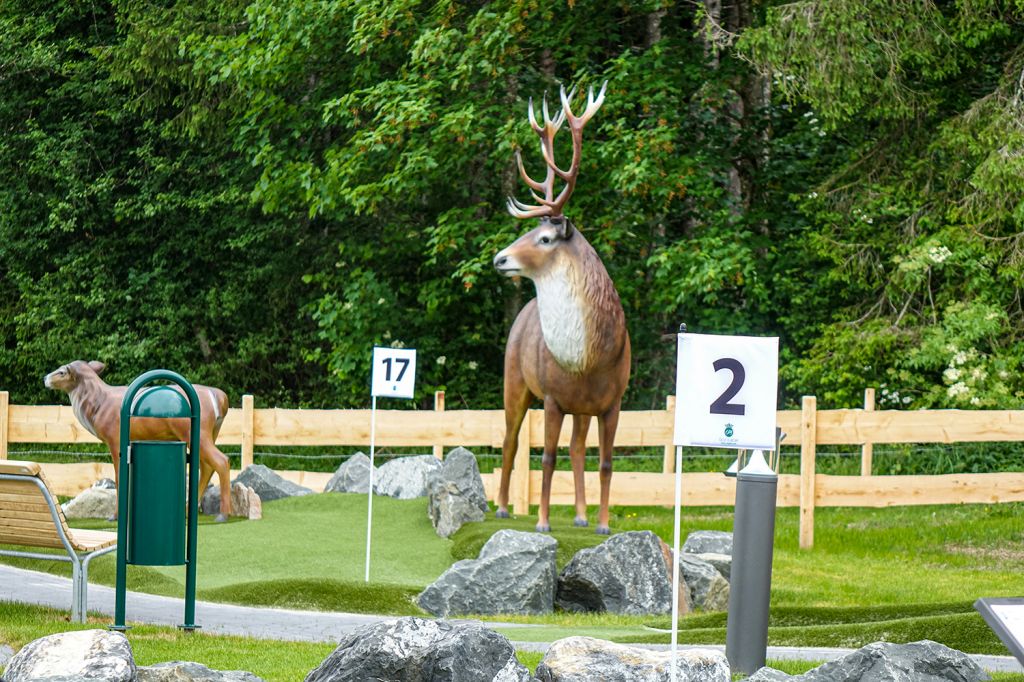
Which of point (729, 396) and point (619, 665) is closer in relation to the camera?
point (619, 665)

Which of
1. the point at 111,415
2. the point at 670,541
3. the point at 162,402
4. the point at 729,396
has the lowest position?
the point at 670,541

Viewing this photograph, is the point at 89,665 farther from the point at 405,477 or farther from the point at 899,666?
the point at 405,477

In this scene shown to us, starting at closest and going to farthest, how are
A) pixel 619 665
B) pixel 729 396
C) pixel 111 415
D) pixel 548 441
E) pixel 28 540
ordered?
pixel 619 665 < pixel 729 396 < pixel 28 540 < pixel 548 441 < pixel 111 415

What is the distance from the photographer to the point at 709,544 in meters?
10.9

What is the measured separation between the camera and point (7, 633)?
6.50 m

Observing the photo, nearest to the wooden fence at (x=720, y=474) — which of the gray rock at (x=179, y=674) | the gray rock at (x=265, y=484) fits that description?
the gray rock at (x=265, y=484)

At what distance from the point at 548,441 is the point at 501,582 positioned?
1642mm

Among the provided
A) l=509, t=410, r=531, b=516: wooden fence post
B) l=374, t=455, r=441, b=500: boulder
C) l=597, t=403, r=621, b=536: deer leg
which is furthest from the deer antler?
l=374, t=455, r=441, b=500: boulder

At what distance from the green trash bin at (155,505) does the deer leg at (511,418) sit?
14.5 feet

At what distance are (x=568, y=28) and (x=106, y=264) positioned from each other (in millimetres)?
8328

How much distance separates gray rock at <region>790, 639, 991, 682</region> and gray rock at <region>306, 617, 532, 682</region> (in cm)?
108

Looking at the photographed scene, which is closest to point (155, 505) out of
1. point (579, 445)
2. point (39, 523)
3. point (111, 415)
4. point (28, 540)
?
point (39, 523)

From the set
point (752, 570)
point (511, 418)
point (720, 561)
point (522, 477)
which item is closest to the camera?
point (752, 570)

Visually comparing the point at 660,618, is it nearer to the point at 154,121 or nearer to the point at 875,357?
the point at 875,357
